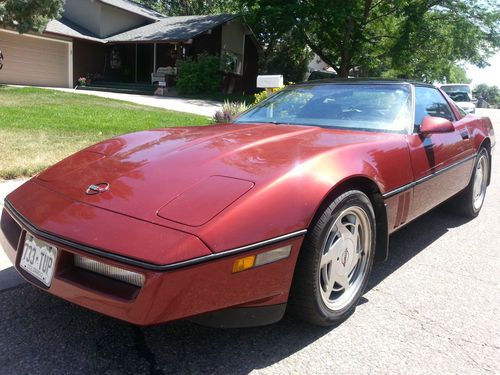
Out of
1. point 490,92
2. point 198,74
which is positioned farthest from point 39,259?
point 490,92

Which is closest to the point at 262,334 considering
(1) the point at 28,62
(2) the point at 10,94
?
(2) the point at 10,94

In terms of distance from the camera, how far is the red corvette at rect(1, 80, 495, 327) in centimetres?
186

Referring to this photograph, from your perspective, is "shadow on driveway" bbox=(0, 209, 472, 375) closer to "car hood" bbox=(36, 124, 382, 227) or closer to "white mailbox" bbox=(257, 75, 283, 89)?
"car hood" bbox=(36, 124, 382, 227)

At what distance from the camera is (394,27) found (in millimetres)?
25719

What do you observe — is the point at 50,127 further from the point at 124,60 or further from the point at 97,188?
the point at 124,60

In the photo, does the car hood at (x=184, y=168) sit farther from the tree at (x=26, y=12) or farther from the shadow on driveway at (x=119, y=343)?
the tree at (x=26, y=12)

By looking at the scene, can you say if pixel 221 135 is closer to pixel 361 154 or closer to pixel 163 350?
pixel 361 154

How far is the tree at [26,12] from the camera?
16.4m

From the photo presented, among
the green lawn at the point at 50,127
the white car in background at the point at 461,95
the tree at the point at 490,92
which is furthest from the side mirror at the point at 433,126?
the tree at the point at 490,92

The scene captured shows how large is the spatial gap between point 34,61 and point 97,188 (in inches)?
920

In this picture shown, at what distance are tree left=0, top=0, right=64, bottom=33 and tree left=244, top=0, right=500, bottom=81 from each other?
34.2ft

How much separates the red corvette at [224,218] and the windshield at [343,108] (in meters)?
0.04

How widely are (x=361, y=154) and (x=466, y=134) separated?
200 centimetres

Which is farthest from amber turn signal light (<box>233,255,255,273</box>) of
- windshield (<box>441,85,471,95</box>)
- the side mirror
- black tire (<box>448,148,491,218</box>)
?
windshield (<box>441,85,471,95</box>)
